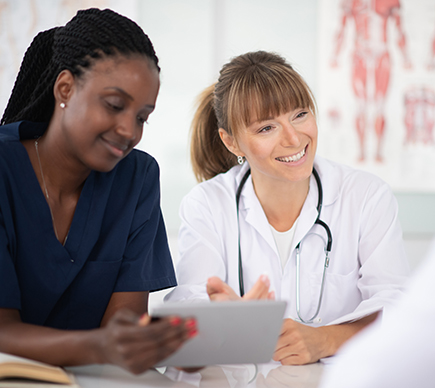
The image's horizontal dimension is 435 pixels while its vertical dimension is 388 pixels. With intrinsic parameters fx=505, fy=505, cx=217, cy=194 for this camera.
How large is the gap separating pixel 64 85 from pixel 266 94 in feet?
2.13

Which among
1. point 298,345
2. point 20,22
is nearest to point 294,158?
point 298,345

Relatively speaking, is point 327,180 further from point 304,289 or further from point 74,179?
point 74,179

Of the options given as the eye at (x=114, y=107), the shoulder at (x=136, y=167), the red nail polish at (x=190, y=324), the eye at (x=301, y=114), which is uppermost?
the eye at (x=114, y=107)

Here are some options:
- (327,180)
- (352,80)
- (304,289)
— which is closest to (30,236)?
(304,289)

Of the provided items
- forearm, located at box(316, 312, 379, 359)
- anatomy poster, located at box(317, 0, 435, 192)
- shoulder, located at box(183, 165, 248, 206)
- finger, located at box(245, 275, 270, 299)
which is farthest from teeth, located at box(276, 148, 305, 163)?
anatomy poster, located at box(317, 0, 435, 192)

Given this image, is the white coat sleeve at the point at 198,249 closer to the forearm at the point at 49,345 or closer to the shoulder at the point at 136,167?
the shoulder at the point at 136,167

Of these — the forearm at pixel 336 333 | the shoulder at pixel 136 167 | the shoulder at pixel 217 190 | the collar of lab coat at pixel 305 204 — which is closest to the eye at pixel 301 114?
the collar of lab coat at pixel 305 204

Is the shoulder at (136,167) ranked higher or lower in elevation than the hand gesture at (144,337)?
higher

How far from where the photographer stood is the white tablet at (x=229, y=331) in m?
0.82

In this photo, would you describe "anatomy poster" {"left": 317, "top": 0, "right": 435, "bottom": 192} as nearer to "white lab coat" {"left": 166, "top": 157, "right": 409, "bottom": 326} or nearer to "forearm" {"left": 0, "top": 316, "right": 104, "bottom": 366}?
"white lab coat" {"left": 166, "top": 157, "right": 409, "bottom": 326}

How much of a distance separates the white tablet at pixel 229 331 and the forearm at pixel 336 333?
1.16ft

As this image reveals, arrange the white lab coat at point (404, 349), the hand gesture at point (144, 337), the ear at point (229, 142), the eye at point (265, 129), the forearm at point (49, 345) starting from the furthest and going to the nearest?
the ear at point (229, 142), the eye at point (265, 129), the forearm at point (49, 345), the hand gesture at point (144, 337), the white lab coat at point (404, 349)

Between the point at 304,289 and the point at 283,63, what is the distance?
2.45ft

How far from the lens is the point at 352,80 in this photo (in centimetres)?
290
